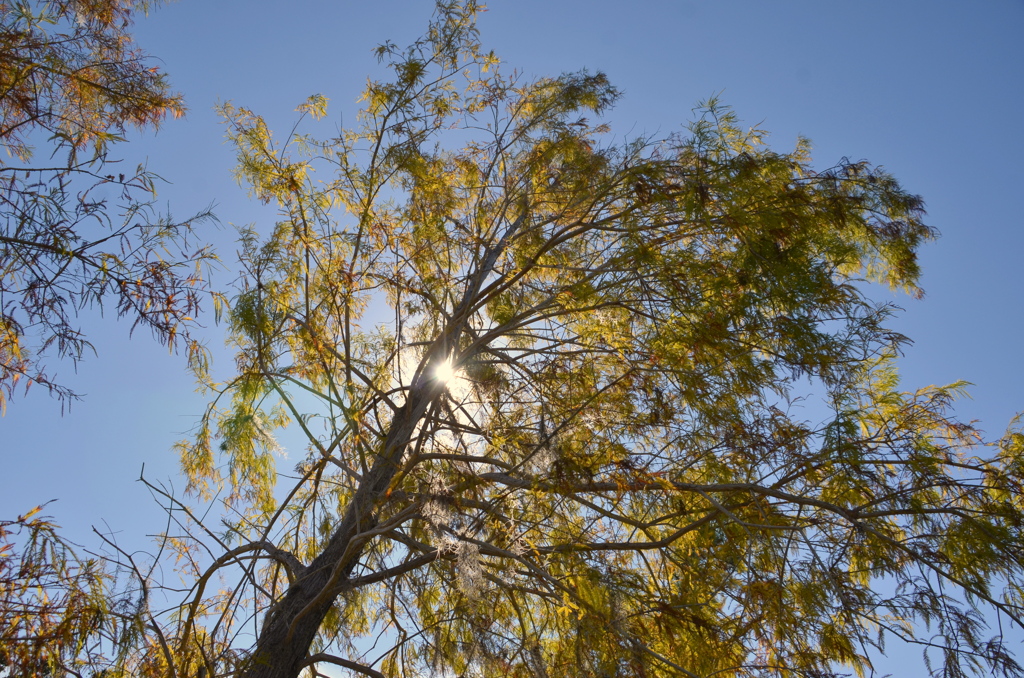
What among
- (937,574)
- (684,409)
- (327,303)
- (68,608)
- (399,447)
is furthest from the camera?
(327,303)

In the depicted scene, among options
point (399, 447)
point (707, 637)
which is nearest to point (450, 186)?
point (399, 447)

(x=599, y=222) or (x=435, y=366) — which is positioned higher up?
(x=599, y=222)

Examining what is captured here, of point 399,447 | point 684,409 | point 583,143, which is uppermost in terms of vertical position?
point 583,143

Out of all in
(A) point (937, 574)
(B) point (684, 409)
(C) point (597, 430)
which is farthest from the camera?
(B) point (684, 409)

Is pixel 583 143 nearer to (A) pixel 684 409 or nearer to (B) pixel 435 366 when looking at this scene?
(B) pixel 435 366

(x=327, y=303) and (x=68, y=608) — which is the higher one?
(x=327, y=303)

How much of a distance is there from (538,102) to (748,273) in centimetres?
214

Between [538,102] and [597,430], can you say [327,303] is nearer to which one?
[597,430]

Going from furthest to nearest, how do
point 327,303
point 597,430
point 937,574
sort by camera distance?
point 327,303 < point 597,430 < point 937,574

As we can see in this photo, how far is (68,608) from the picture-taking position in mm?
2025

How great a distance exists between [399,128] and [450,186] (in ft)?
2.31

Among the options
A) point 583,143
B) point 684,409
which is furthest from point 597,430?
point 583,143

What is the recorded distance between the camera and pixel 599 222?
3586mm

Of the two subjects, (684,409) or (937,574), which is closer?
(937,574)
